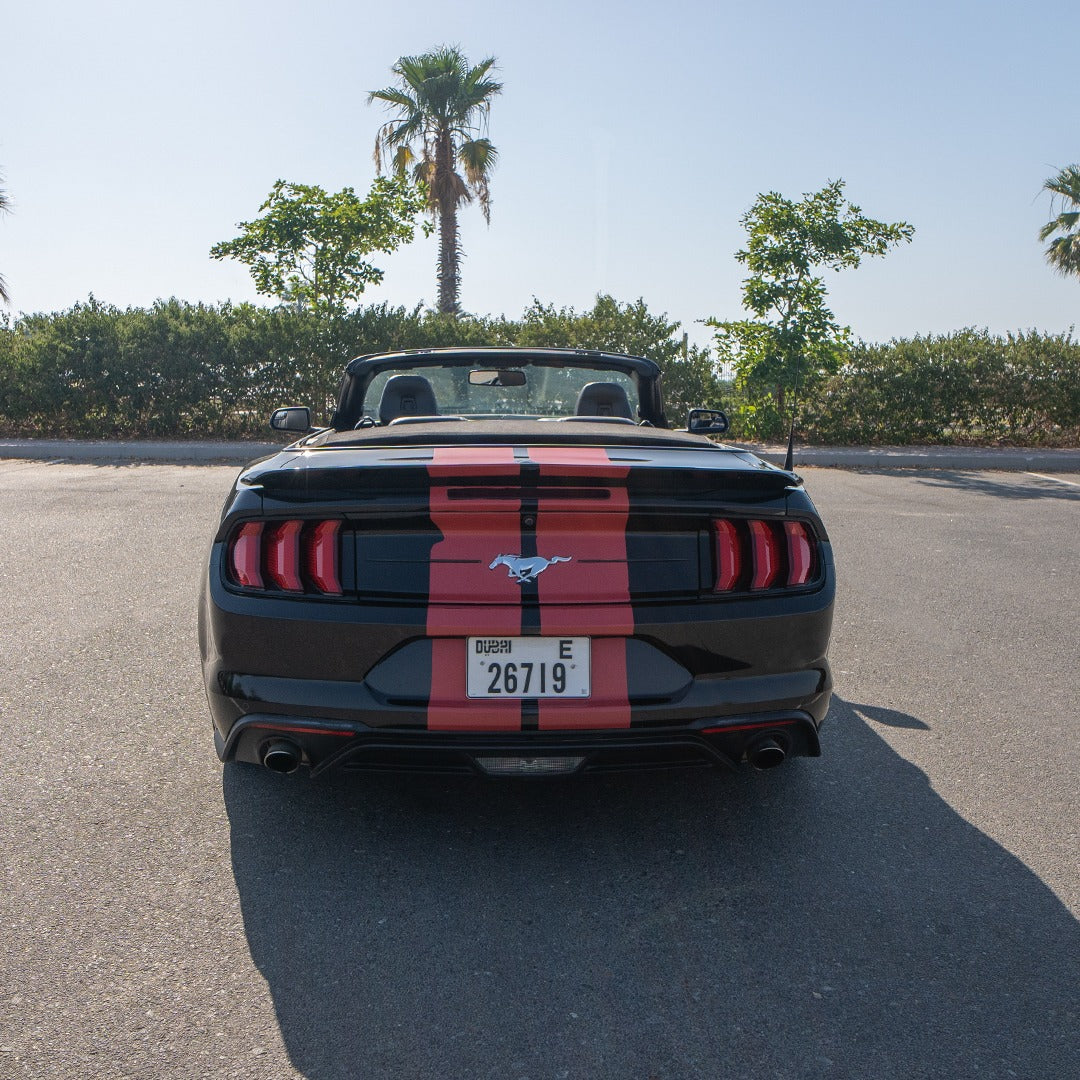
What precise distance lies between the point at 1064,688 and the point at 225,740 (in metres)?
3.62

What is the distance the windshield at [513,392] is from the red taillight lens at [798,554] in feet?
6.68

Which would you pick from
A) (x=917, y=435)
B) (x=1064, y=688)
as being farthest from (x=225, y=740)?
(x=917, y=435)

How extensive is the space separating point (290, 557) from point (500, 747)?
76 centimetres

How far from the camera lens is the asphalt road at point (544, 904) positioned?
2166 mm

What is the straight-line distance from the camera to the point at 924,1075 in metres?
2.07

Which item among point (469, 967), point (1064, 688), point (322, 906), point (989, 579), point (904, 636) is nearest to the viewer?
point (469, 967)

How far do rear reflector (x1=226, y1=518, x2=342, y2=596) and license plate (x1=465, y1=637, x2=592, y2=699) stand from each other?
424 millimetres

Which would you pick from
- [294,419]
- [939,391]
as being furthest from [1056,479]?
[294,419]

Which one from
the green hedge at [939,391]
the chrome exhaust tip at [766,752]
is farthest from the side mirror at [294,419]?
the green hedge at [939,391]

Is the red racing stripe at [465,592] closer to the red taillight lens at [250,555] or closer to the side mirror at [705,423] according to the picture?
the red taillight lens at [250,555]

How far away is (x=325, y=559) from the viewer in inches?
112

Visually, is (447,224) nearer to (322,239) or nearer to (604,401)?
(322,239)

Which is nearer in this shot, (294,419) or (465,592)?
(465,592)

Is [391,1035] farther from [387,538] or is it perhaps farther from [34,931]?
[387,538]
